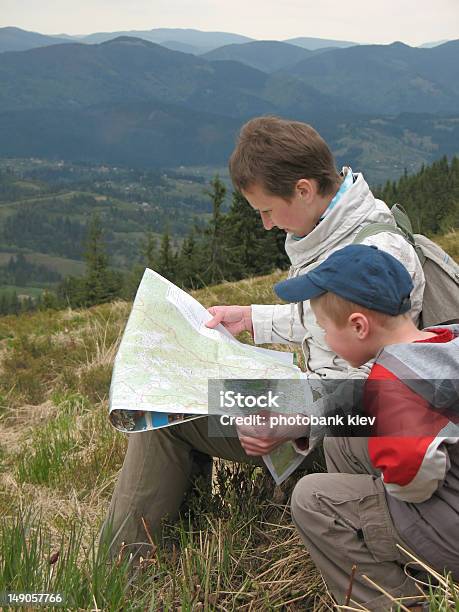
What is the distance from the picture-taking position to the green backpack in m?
2.20

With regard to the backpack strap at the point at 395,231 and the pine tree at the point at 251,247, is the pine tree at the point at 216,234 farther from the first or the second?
the backpack strap at the point at 395,231

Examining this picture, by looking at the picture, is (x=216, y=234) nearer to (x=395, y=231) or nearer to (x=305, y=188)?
(x=305, y=188)

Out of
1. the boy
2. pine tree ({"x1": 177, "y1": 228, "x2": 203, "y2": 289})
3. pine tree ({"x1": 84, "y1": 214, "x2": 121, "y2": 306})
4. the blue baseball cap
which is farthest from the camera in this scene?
pine tree ({"x1": 177, "y1": 228, "x2": 203, "y2": 289})

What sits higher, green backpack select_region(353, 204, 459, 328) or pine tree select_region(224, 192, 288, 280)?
green backpack select_region(353, 204, 459, 328)

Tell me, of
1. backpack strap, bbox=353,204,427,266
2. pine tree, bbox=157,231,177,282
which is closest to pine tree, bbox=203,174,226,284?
pine tree, bbox=157,231,177,282

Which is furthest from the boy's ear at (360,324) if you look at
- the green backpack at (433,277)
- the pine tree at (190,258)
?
the pine tree at (190,258)

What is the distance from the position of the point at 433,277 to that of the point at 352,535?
0.91 meters

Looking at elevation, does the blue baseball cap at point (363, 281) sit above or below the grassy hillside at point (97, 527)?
above

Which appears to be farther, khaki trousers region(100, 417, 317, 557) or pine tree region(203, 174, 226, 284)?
pine tree region(203, 174, 226, 284)

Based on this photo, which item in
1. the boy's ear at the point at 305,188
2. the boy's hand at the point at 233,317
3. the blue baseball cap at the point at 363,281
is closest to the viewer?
the blue baseball cap at the point at 363,281

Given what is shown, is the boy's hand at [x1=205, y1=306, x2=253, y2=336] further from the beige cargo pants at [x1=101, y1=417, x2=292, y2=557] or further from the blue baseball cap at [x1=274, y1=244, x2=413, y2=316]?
the blue baseball cap at [x1=274, y1=244, x2=413, y2=316]

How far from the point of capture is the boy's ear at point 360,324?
5.72 feet

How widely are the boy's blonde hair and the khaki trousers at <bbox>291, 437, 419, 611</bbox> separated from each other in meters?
0.45

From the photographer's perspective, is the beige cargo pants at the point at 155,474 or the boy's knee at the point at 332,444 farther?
the beige cargo pants at the point at 155,474
